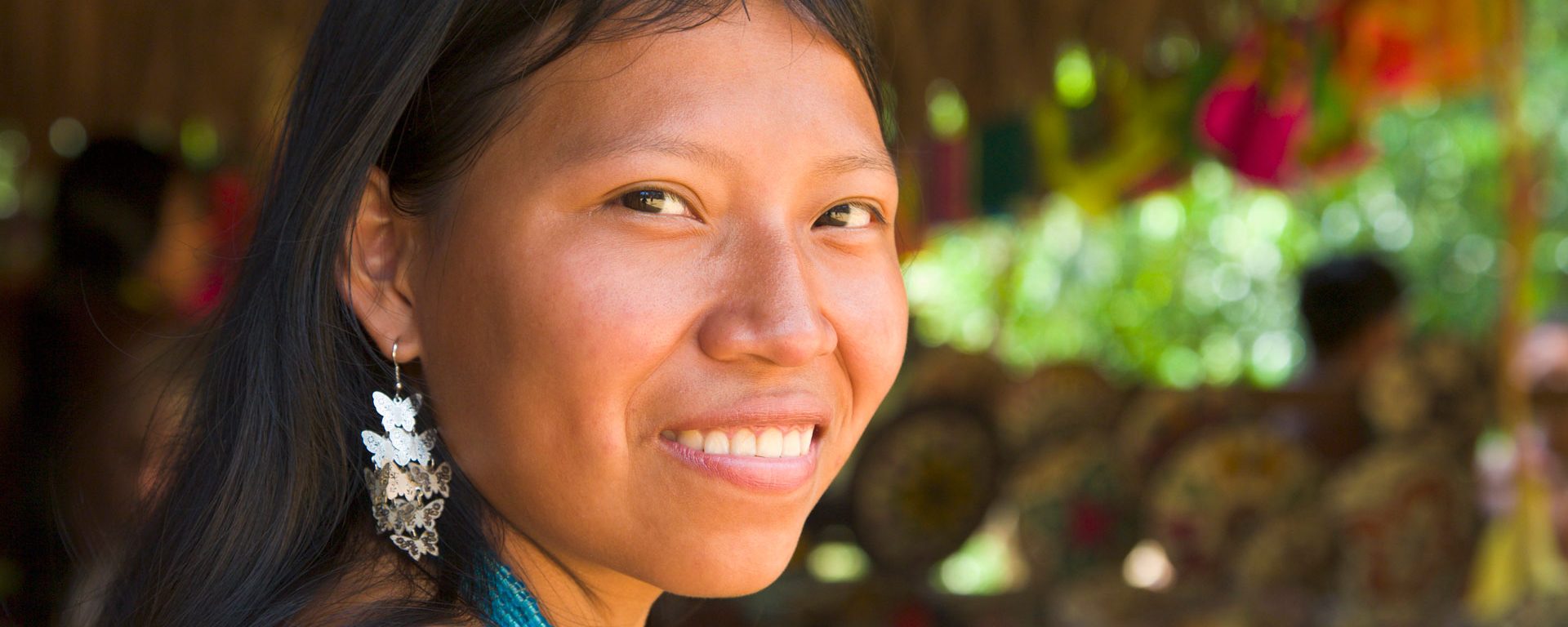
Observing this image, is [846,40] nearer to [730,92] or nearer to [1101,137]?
[730,92]

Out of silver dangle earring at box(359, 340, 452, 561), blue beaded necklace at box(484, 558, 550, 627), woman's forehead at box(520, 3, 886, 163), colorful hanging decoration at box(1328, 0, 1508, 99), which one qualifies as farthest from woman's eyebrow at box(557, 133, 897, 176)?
colorful hanging decoration at box(1328, 0, 1508, 99)

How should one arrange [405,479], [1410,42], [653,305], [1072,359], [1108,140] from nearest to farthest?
1. [653,305]
2. [405,479]
3. [1410,42]
4. [1108,140]
5. [1072,359]

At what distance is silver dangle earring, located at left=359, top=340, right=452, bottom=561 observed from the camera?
43.7 inches

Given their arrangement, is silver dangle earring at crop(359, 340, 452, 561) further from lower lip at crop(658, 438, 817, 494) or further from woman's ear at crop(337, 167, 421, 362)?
lower lip at crop(658, 438, 817, 494)

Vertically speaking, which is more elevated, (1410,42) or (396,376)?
(1410,42)

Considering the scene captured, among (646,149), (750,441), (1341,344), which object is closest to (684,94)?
(646,149)

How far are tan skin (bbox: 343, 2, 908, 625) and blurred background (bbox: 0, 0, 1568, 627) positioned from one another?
1.37 m

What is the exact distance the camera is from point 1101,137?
3.46 meters

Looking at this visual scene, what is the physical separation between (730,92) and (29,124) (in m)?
4.07

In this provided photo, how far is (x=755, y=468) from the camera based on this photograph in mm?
1075

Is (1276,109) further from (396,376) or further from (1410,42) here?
(396,376)

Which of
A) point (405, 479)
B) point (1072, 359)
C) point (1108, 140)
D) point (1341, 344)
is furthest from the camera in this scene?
point (1341, 344)

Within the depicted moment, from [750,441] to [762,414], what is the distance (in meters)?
0.03

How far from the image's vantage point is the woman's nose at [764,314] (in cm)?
102
